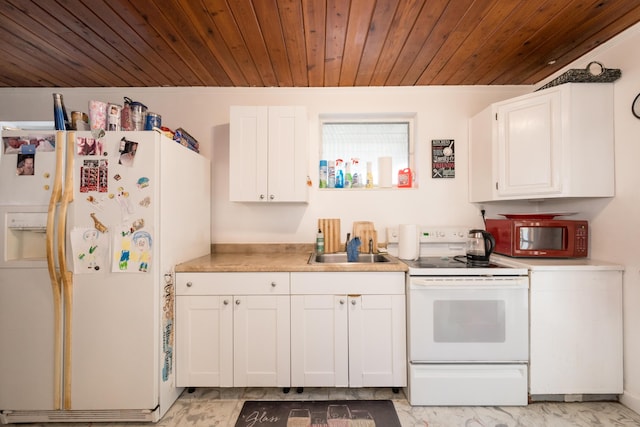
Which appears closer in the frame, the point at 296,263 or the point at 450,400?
the point at 450,400

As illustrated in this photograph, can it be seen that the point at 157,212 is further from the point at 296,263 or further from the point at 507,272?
the point at 507,272

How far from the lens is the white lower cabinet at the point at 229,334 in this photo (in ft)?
5.65

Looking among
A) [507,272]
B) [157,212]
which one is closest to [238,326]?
[157,212]

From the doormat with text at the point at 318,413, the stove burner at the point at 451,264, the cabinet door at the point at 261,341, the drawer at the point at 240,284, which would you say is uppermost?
the stove burner at the point at 451,264

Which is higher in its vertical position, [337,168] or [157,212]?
[337,168]

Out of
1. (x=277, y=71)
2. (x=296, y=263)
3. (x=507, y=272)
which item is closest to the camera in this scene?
(x=507, y=272)

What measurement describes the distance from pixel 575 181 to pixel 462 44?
117 centimetres

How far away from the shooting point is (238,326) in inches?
67.7

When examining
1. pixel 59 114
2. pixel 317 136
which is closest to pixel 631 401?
pixel 317 136

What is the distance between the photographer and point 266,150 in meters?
2.06

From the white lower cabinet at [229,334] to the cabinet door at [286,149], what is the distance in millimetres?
761

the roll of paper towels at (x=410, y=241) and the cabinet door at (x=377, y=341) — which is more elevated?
the roll of paper towels at (x=410, y=241)

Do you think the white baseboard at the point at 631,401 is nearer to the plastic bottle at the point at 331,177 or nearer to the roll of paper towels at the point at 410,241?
the roll of paper towels at the point at 410,241

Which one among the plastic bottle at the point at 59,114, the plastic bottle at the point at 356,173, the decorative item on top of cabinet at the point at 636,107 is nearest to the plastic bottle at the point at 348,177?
the plastic bottle at the point at 356,173
